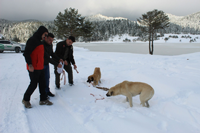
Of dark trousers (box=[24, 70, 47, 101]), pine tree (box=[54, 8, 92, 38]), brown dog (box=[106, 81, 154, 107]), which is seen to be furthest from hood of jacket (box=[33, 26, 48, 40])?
pine tree (box=[54, 8, 92, 38])

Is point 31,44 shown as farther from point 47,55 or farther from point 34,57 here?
point 47,55

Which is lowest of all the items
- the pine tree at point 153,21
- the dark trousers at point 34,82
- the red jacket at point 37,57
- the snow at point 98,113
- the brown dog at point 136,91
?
the snow at point 98,113

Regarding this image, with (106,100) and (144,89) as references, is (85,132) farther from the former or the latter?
(144,89)

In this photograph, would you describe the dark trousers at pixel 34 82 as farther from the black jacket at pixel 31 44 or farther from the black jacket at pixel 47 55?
the black jacket at pixel 47 55

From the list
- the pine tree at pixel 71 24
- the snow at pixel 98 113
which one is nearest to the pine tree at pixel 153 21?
the pine tree at pixel 71 24

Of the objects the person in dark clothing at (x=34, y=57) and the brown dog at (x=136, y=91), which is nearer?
the person in dark clothing at (x=34, y=57)

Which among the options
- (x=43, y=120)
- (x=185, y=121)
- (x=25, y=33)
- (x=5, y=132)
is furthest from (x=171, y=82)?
(x=25, y=33)

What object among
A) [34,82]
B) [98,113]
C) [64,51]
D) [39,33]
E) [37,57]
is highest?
[39,33]

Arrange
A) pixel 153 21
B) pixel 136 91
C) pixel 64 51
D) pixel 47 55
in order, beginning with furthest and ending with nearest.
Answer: pixel 153 21, pixel 64 51, pixel 47 55, pixel 136 91

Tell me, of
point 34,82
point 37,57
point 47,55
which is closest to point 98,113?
point 34,82

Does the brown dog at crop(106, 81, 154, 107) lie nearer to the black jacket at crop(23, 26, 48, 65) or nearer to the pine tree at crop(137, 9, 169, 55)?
the black jacket at crop(23, 26, 48, 65)

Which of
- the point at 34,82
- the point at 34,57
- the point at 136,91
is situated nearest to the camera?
the point at 34,57

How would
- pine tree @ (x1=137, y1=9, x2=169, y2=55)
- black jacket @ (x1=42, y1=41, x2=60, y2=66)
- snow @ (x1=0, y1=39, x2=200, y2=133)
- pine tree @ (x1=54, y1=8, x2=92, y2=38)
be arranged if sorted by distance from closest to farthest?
1. snow @ (x1=0, y1=39, x2=200, y2=133)
2. black jacket @ (x1=42, y1=41, x2=60, y2=66)
3. pine tree @ (x1=137, y1=9, x2=169, y2=55)
4. pine tree @ (x1=54, y1=8, x2=92, y2=38)

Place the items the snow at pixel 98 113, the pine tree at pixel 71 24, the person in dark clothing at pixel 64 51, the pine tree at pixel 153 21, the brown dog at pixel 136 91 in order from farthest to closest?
the pine tree at pixel 71 24 → the pine tree at pixel 153 21 → the person in dark clothing at pixel 64 51 → the brown dog at pixel 136 91 → the snow at pixel 98 113
